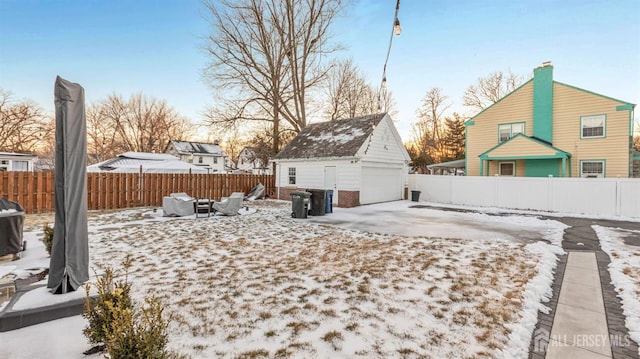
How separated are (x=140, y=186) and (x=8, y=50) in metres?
9.55

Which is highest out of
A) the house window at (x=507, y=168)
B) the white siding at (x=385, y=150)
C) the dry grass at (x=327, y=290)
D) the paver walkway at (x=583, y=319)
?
the white siding at (x=385, y=150)

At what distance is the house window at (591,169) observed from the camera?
15.7 metres

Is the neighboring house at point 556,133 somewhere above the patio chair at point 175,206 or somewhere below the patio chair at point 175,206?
above

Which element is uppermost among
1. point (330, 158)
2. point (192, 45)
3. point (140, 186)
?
point (192, 45)

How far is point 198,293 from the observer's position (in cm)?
395

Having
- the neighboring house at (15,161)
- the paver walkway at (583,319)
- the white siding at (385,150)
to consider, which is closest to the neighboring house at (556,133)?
the white siding at (385,150)

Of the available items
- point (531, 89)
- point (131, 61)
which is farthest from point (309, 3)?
point (531, 89)

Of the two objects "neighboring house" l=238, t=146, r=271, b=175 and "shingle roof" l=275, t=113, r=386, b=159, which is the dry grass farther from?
"neighboring house" l=238, t=146, r=271, b=175

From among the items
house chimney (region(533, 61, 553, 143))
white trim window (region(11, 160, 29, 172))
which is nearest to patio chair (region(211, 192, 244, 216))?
house chimney (region(533, 61, 553, 143))

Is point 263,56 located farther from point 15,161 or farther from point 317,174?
point 15,161

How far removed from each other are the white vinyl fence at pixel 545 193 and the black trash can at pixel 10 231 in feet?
57.0

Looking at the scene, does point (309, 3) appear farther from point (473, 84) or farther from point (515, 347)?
point (515, 347)

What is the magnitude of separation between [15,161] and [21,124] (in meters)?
11.3

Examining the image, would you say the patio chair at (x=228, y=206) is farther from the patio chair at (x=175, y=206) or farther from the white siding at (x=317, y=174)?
the white siding at (x=317, y=174)
